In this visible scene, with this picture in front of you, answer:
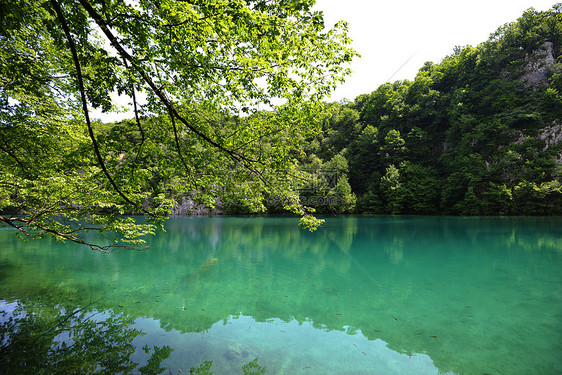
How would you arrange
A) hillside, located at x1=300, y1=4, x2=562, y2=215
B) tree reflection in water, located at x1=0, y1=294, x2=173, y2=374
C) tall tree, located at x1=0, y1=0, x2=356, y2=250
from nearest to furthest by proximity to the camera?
1. tall tree, located at x1=0, y1=0, x2=356, y2=250
2. tree reflection in water, located at x1=0, y1=294, x2=173, y2=374
3. hillside, located at x1=300, y1=4, x2=562, y2=215

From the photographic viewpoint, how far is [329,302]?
7852 mm

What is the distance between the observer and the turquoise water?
4.86 meters

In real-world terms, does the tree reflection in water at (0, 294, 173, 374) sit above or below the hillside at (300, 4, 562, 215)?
below

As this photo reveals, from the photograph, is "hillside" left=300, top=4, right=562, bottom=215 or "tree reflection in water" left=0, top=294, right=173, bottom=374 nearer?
"tree reflection in water" left=0, top=294, right=173, bottom=374

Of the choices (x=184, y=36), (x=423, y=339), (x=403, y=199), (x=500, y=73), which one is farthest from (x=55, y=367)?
(x=500, y=73)

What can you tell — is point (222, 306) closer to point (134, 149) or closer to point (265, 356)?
point (265, 356)

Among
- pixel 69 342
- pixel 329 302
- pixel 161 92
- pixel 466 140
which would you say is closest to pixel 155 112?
pixel 161 92

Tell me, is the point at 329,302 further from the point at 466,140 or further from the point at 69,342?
the point at 466,140

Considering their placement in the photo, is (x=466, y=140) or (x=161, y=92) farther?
(x=466, y=140)

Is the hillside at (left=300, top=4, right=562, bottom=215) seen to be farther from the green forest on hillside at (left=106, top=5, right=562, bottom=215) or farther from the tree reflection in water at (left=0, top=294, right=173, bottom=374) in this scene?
the tree reflection in water at (left=0, top=294, right=173, bottom=374)

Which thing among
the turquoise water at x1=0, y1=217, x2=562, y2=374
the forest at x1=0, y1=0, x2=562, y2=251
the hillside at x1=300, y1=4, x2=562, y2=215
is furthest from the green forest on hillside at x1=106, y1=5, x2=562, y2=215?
the forest at x1=0, y1=0, x2=562, y2=251

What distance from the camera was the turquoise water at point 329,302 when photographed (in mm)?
4863

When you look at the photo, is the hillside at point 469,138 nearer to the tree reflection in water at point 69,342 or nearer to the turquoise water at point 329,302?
the turquoise water at point 329,302

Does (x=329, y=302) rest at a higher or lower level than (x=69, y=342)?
lower
